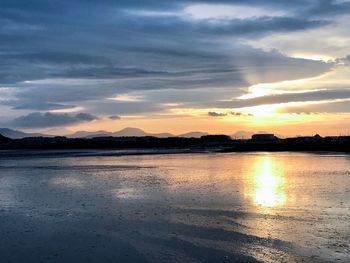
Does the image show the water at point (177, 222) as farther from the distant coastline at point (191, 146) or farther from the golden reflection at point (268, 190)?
the distant coastline at point (191, 146)

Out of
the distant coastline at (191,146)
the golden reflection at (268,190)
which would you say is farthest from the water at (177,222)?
the distant coastline at (191,146)

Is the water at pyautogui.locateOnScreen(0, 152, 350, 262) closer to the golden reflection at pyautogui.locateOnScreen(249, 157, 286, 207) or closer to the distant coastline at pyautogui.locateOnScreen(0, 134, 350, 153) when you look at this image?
the golden reflection at pyautogui.locateOnScreen(249, 157, 286, 207)

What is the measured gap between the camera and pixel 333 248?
456 inches

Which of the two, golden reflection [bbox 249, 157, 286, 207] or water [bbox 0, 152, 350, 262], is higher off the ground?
golden reflection [bbox 249, 157, 286, 207]

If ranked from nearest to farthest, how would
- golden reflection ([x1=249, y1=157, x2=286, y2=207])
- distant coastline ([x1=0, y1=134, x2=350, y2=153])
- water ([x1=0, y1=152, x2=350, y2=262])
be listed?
water ([x1=0, y1=152, x2=350, y2=262])
golden reflection ([x1=249, y1=157, x2=286, y2=207])
distant coastline ([x1=0, y1=134, x2=350, y2=153])

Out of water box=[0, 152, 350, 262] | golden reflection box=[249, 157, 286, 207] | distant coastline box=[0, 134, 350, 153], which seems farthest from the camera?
distant coastline box=[0, 134, 350, 153]

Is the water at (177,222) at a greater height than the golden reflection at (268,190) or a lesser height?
lesser

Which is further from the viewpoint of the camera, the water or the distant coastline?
the distant coastline

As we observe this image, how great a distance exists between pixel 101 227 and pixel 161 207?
3.68 metres

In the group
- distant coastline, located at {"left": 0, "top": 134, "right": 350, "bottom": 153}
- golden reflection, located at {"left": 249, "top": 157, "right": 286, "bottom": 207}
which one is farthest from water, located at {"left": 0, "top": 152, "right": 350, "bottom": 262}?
distant coastline, located at {"left": 0, "top": 134, "right": 350, "bottom": 153}

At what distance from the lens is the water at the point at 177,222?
11508mm

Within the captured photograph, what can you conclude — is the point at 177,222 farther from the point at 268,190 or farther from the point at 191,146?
the point at 191,146

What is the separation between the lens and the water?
453 inches

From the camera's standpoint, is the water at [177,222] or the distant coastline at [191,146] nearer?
the water at [177,222]
